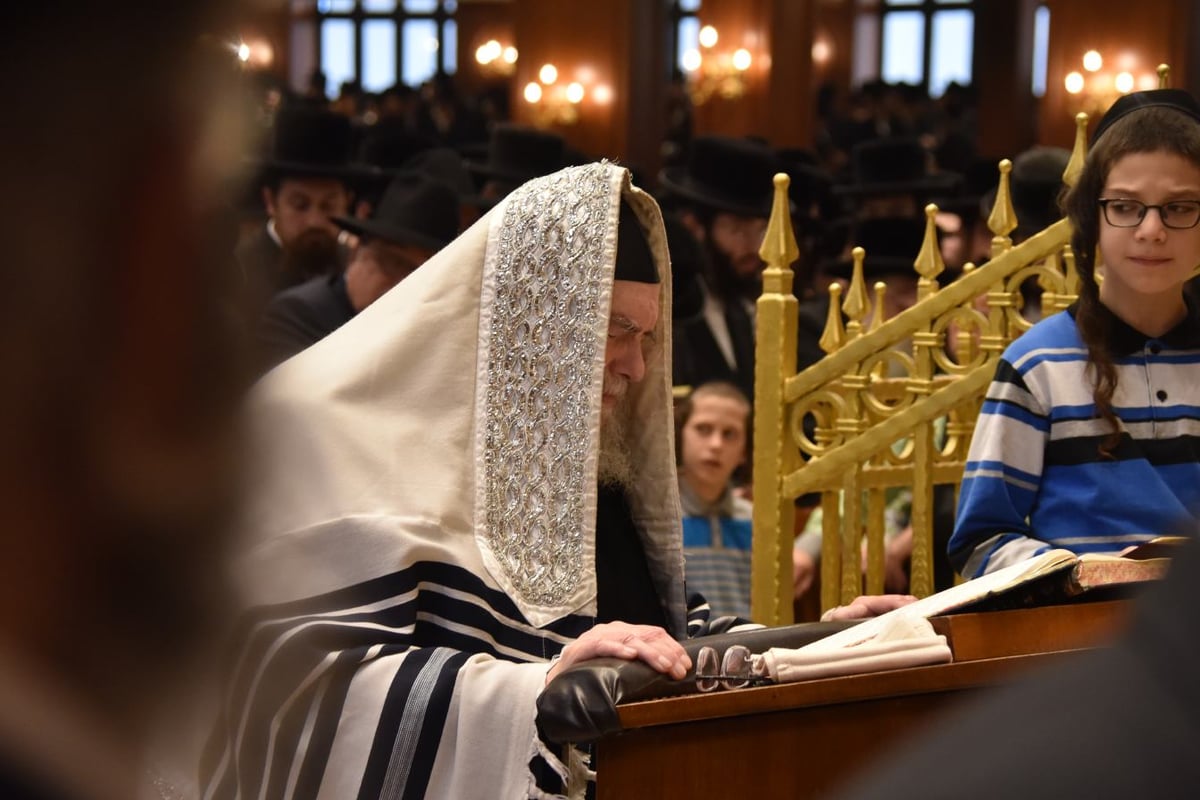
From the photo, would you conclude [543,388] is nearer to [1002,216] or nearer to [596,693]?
[596,693]

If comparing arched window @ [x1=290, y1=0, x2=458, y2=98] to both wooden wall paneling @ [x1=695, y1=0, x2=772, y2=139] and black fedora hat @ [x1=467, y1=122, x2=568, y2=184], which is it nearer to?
wooden wall paneling @ [x1=695, y1=0, x2=772, y2=139]

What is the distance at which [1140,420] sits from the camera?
3027 millimetres

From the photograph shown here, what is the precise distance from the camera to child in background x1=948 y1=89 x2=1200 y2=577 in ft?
9.75

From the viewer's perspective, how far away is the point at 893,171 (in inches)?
367

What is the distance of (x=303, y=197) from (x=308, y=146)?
2.76ft

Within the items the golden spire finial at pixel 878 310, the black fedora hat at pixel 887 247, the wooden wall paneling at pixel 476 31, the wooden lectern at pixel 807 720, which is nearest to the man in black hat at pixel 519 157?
the black fedora hat at pixel 887 247

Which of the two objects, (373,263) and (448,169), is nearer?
(373,263)

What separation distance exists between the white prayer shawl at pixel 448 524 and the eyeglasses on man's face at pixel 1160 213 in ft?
2.75

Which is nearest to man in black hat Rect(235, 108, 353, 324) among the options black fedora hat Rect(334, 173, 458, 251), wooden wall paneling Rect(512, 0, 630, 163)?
black fedora hat Rect(334, 173, 458, 251)

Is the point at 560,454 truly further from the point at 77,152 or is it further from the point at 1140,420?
the point at 77,152

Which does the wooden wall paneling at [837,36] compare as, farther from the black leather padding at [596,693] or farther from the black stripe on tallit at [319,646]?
the black leather padding at [596,693]

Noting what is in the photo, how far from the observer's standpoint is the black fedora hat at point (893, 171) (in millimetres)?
9148

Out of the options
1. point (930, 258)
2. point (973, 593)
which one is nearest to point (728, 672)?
point (973, 593)

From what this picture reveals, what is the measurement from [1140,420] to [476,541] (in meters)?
1.28
